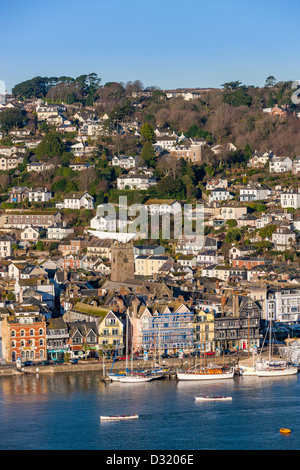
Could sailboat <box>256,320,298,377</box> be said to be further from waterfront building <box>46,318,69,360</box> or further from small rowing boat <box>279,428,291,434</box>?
small rowing boat <box>279,428,291,434</box>

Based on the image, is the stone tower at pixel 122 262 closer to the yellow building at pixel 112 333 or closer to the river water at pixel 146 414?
the yellow building at pixel 112 333

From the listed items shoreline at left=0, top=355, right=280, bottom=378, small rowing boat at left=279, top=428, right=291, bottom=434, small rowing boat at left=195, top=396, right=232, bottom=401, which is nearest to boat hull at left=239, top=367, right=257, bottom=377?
shoreline at left=0, top=355, right=280, bottom=378

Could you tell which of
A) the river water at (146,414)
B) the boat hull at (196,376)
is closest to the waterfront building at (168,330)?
the boat hull at (196,376)

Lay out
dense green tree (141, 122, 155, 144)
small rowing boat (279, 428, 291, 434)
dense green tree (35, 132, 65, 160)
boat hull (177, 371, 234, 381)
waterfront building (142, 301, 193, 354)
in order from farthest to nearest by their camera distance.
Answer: dense green tree (141, 122, 155, 144) < dense green tree (35, 132, 65, 160) < waterfront building (142, 301, 193, 354) < boat hull (177, 371, 234, 381) < small rowing boat (279, 428, 291, 434)

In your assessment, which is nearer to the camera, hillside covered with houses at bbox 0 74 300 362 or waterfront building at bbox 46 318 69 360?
waterfront building at bbox 46 318 69 360

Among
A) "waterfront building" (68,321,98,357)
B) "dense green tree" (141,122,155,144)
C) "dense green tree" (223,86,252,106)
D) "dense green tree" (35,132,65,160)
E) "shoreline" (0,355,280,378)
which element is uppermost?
"dense green tree" (223,86,252,106)

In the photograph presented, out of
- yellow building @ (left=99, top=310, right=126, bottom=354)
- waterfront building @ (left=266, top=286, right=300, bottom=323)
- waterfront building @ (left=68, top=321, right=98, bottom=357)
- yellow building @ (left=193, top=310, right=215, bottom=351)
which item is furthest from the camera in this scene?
waterfront building @ (left=266, top=286, right=300, bottom=323)
